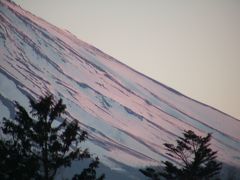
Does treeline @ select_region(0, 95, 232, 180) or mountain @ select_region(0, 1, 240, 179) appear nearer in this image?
treeline @ select_region(0, 95, 232, 180)

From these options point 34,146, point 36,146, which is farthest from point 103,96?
point 34,146

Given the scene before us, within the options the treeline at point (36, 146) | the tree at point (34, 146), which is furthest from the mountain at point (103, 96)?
the tree at point (34, 146)

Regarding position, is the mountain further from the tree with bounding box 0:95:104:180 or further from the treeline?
the tree with bounding box 0:95:104:180

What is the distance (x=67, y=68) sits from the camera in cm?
15175

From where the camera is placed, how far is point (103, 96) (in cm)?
14488

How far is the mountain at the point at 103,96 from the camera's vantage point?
115 meters

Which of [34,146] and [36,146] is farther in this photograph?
[36,146]

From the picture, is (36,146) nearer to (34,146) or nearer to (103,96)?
(34,146)

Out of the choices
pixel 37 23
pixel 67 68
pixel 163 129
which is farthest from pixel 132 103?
pixel 37 23

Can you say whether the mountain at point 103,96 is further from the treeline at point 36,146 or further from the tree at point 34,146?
the tree at point 34,146

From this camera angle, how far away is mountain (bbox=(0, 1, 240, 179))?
115312 millimetres

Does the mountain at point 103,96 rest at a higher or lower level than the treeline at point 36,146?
higher

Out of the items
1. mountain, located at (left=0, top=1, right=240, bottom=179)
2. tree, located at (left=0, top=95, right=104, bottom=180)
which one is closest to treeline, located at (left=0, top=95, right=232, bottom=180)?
tree, located at (left=0, top=95, right=104, bottom=180)

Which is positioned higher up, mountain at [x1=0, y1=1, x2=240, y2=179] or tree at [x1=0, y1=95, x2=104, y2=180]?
mountain at [x1=0, y1=1, x2=240, y2=179]
